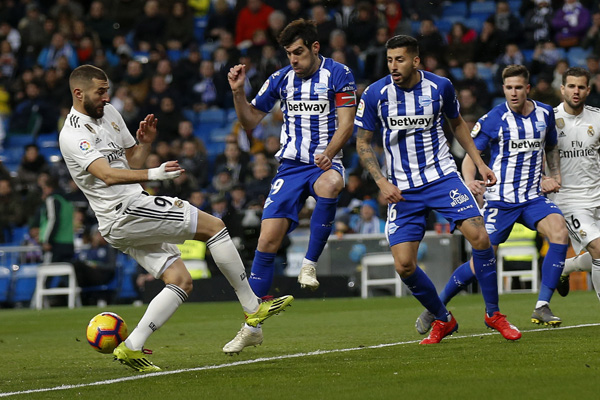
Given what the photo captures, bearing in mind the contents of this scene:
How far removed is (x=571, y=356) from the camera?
7.02 metres

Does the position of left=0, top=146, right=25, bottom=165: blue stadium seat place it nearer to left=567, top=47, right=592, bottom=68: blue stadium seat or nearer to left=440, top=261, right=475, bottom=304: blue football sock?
left=567, top=47, right=592, bottom=68: blue stadium seat

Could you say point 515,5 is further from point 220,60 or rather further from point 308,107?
point 308,107

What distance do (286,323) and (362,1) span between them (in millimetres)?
10494

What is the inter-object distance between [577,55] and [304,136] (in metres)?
12.6

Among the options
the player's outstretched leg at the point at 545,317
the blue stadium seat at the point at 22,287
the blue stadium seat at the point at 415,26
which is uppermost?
the blue stadium seat at the point at 415,26

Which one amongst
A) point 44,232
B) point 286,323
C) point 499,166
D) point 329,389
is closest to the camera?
point 329,389

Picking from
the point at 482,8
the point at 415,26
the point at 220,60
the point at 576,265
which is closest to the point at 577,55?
the point at 482,8

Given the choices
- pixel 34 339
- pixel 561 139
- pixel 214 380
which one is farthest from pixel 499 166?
pixel 34 339

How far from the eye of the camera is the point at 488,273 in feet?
27.6

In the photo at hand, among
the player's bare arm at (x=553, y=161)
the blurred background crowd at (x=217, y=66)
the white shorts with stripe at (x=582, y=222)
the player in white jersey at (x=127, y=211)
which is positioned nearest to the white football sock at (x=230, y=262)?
the player in white jersey at (x=127, y=211)

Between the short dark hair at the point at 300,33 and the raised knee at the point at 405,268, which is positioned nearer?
the raised knee at the point at 405,268

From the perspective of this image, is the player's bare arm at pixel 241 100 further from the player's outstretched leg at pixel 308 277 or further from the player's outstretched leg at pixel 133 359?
the player's outstretched leg at pixel 133 359

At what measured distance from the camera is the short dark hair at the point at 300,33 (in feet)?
27.6

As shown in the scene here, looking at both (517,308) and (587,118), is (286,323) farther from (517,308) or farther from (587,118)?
(587,118)
